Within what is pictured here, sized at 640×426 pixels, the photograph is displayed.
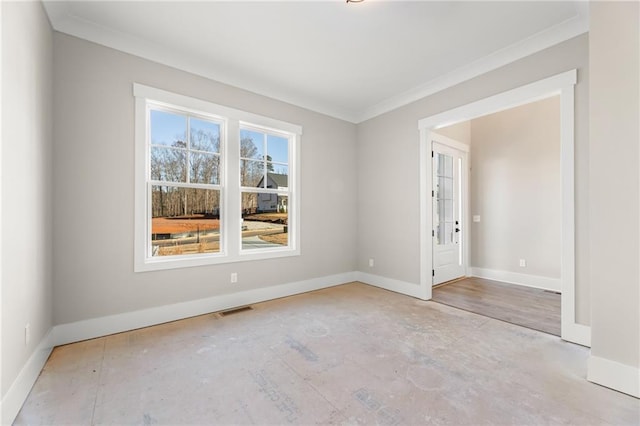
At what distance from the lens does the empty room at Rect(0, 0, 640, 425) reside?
1824 millimetres

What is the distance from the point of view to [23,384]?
1799 millimetres

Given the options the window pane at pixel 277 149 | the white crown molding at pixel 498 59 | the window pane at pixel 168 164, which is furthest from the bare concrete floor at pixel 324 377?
the white crown molding at pixel 498 59

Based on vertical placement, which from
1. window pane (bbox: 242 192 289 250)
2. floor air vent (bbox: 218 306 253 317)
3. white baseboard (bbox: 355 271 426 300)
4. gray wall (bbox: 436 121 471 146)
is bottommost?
floor air vent (bbox: 218 306 253 317)

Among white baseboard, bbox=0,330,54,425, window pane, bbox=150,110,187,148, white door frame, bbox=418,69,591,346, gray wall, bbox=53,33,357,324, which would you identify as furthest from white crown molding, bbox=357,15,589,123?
white baseboard, bbox=0,330,54,425

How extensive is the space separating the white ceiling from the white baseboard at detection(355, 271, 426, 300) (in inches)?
112

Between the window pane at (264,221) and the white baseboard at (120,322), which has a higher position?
the window pane at (264,221)

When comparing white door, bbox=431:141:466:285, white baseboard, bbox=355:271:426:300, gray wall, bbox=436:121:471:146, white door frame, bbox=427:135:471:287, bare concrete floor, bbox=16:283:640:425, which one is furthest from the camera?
white door frame, bbox=427:135:471:287

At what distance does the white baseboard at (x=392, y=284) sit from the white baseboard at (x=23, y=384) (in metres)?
3.99

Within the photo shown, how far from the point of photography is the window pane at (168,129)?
10.5 feet

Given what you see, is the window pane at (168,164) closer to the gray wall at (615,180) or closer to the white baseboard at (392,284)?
the white baseboard at (392,284)

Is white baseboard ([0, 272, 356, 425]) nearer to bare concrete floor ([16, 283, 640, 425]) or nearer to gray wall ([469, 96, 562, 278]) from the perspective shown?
bare concrete floor ([16, 283, 640, 425])

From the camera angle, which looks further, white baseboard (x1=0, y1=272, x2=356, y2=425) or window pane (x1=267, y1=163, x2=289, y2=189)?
window pane (x1=267, y1=163, x2=289, y2=189)

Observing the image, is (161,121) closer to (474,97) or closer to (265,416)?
(265,416)

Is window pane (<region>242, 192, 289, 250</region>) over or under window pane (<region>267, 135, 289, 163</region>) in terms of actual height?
under
